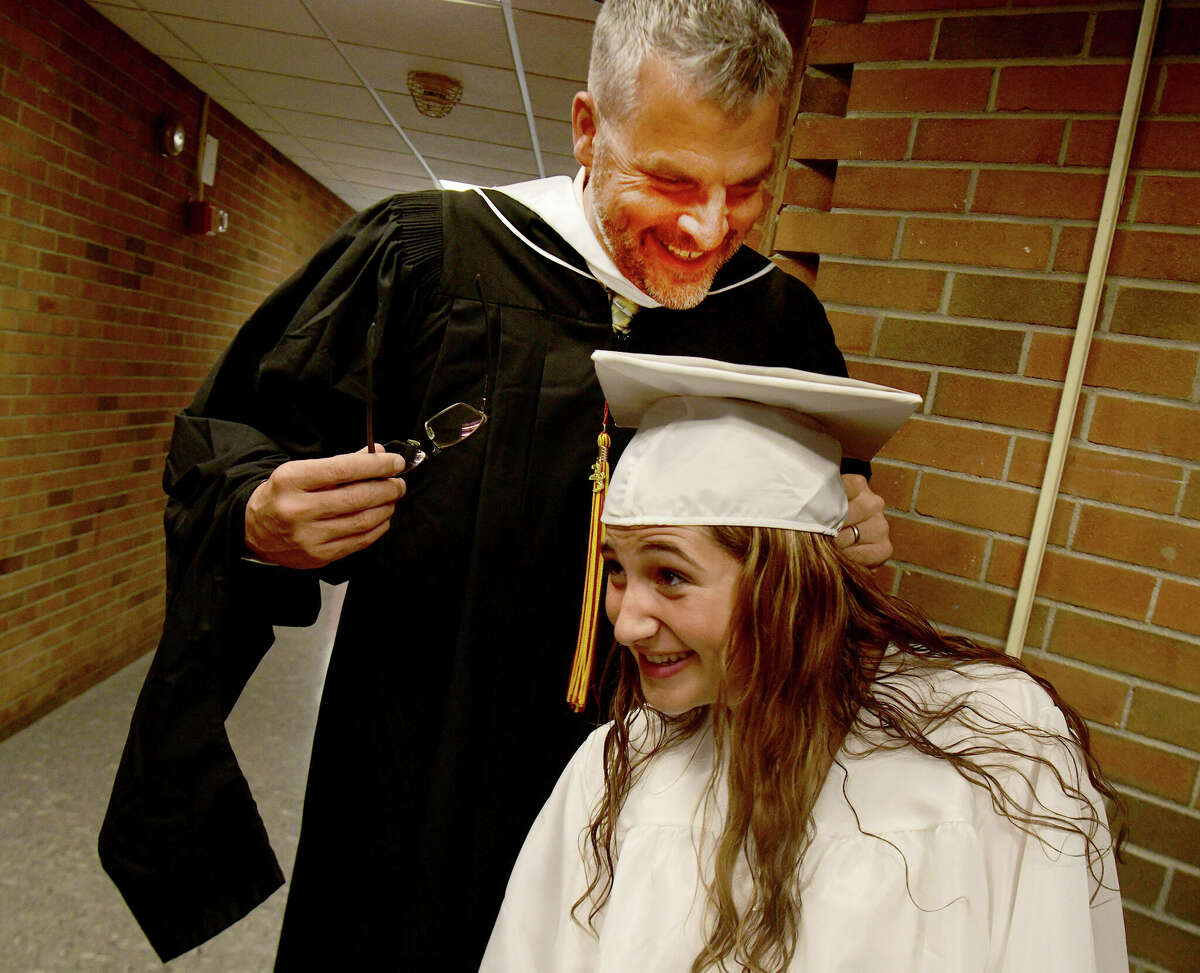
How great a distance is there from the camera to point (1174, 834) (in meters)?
1.56

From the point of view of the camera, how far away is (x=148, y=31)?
385 centimetres

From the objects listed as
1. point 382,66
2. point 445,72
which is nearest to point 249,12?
point 382,66

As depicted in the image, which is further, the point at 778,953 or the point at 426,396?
the point at 426,396

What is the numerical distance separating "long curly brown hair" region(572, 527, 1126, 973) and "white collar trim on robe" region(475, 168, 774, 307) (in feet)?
1.59

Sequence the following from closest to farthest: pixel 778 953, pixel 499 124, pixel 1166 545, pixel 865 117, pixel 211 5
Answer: pixel 778 953, pixel 1166 545, pixel 865 117, pixel 211 5, pixel 499 124

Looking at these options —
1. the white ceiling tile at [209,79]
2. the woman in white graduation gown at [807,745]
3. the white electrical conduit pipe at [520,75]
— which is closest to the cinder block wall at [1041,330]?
the woman in white graduation gown at [807,745]

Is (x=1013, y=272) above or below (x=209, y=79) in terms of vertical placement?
below

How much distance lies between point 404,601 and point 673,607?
0.50 m

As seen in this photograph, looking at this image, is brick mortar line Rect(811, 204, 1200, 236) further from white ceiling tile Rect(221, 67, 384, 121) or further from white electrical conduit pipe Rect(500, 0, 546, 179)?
white ceiling tile Rect(221, 67, 384, 121)

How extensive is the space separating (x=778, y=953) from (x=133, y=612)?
4.61 m

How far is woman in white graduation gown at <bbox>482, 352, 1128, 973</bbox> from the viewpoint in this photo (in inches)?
37.2

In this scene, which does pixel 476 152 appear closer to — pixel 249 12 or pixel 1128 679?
pixel 249 12

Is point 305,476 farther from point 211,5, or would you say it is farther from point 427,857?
point 211,5

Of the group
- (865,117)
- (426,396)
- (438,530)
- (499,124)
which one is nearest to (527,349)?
(426,396)
